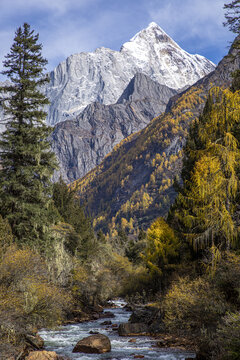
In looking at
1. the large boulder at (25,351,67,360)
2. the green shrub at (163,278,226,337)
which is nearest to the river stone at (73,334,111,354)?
the large boulder at (25,351,67,360)

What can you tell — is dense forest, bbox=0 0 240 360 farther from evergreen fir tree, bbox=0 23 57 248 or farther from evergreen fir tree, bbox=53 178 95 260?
evergreen fir tree, bbox=53 178 95 260

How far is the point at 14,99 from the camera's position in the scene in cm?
2072

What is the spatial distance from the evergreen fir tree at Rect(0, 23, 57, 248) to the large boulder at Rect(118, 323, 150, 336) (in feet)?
31.3

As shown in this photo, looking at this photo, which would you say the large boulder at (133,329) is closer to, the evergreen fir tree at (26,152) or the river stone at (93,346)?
the river stone at (93,346)

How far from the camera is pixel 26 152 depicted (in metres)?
19.6

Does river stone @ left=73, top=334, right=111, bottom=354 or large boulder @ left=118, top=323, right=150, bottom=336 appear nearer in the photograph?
river stone @ left=73, top=334, right=111, bottom=354

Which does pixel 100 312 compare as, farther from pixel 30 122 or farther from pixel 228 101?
pixel 228 101

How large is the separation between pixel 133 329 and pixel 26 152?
1549cm

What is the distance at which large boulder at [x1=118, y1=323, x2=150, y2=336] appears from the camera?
75.9 ft

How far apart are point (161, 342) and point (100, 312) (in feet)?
63.6

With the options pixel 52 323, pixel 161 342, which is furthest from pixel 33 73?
pixel 161 342

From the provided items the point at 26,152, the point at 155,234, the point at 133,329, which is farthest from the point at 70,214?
the point at 26,152

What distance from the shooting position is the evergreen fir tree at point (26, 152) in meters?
19.4

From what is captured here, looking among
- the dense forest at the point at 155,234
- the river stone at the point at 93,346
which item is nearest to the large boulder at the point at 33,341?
the dense forest at the point at 155,234
